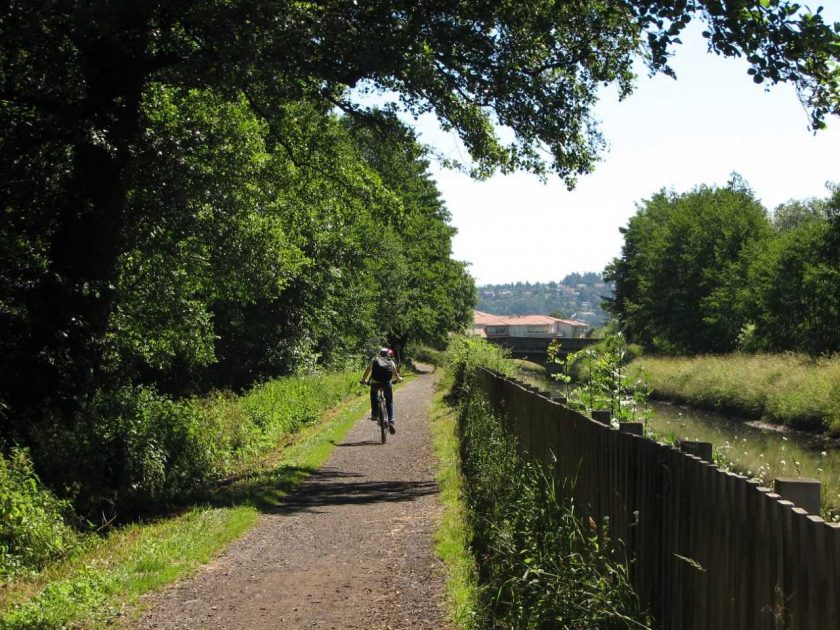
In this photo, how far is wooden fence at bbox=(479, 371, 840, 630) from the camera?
2684mm

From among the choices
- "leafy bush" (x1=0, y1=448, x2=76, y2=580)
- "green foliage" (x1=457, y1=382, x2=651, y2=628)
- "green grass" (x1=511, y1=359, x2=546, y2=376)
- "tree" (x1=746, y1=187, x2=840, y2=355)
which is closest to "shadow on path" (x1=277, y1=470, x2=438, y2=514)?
"green foliage" (x1=457, y1=382, x2=651, y2=628)

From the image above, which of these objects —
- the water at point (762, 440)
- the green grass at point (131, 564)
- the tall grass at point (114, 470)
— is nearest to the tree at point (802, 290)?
the water at point (762, 440)

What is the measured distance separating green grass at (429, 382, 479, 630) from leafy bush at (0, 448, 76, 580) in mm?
3763

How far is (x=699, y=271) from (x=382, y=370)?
5568 centimetres

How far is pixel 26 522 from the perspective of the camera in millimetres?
8781

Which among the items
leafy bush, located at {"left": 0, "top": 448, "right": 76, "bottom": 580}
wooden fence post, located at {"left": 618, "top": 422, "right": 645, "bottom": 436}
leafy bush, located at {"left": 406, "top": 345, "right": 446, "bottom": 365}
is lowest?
leafy bush, located at {"left": 406, "top": 345, "right": 446, "bottom": 365}

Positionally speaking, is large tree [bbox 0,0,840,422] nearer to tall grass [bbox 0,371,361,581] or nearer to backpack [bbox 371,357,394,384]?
tall grass [bbox 0,371,361,581]

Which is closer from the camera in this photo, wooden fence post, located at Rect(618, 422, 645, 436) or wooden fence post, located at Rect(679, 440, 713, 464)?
wooden fence post, located at Rect(679, 440, 713, 464)

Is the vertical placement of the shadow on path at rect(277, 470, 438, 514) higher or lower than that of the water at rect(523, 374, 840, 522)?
higher

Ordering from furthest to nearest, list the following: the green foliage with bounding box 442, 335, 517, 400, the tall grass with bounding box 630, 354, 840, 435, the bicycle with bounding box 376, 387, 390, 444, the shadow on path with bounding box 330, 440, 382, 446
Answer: the tall grass with bounding box 630, 354, 840, 435
the green foliage with bounding box 442, 335, 517, 400
the shadow on path with bounding box 330, 440, 382, 446
the bicycle with bounding box 376, 387, 390, 444

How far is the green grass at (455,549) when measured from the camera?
681 cm

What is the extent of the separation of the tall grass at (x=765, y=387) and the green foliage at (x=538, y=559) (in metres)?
14.6

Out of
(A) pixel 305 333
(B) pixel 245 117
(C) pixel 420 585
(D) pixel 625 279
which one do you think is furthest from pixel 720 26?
(D) pixel 625 279

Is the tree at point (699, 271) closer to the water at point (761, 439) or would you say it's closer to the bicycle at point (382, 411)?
the water at point (761, 439)
